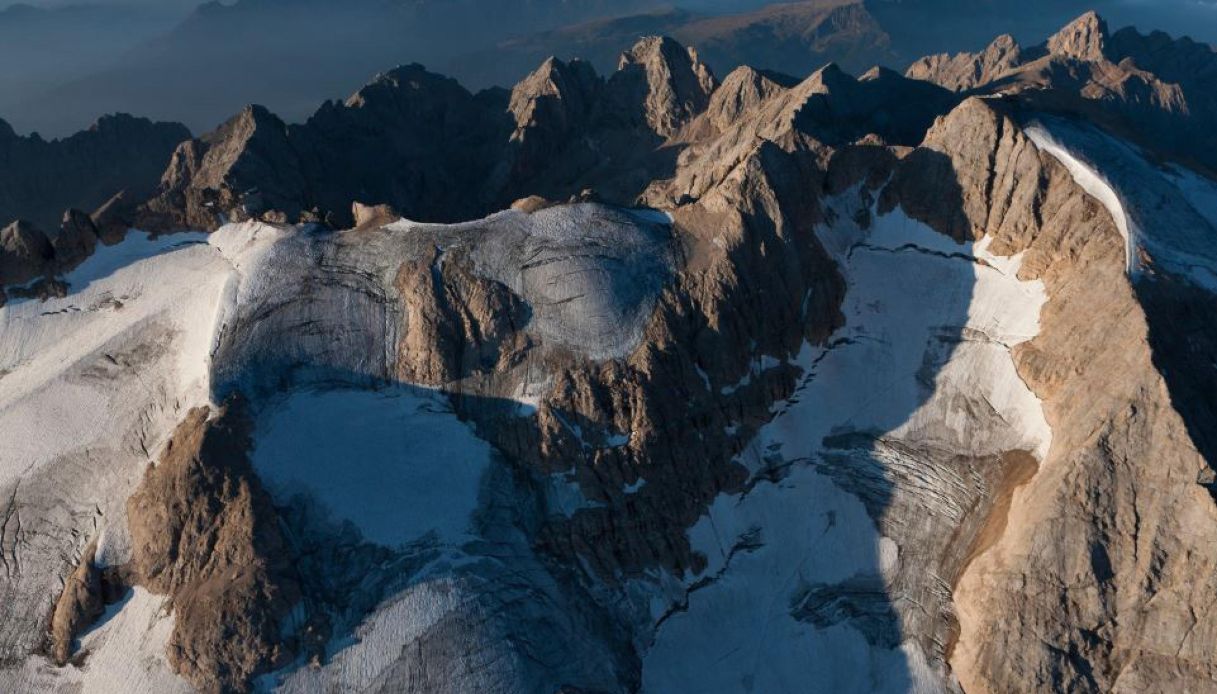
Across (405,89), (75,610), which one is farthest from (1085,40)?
(75,610)

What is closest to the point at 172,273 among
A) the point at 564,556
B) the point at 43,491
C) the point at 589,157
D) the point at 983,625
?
the point at 43,491

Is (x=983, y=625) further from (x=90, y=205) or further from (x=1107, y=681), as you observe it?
(x=90, y=205)

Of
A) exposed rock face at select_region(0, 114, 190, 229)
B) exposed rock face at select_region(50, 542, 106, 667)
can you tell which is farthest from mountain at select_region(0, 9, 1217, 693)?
exposed rock face at select_region(0, 114, 190, 229)

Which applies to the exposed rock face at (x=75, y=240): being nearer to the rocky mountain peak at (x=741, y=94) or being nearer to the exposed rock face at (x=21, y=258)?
the exposed rock face at (x=21, y=258)

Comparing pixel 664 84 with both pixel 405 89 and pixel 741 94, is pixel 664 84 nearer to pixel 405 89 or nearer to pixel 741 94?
pixel 741 94

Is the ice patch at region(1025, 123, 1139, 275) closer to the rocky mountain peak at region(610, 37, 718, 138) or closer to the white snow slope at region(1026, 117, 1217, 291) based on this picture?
the white snow slope at region(1026, 117, 1217, 291)

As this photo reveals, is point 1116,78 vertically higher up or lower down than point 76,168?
higher up

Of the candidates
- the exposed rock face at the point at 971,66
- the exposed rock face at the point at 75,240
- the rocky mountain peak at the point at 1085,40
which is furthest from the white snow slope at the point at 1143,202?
the rocky mountain peak at the point at 1085,40
